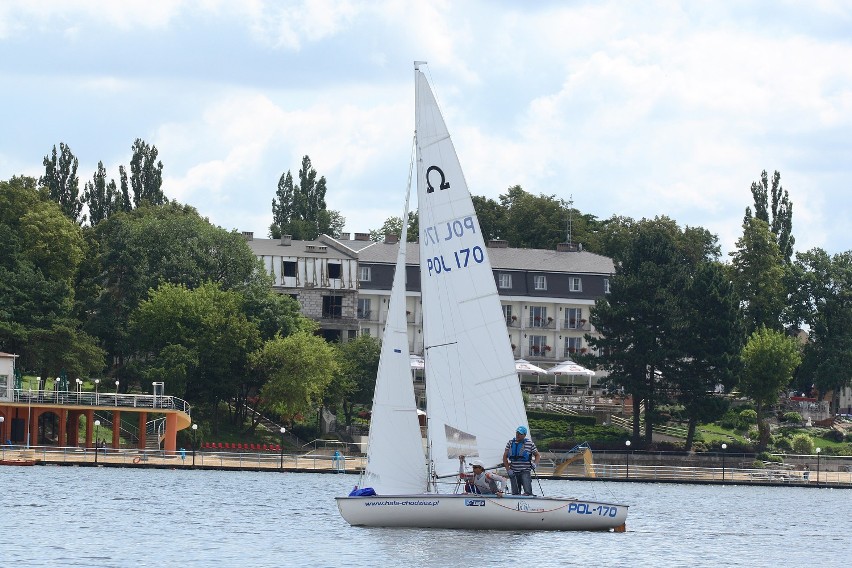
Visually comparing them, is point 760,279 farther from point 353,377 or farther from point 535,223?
point 353,377

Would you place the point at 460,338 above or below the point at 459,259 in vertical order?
below

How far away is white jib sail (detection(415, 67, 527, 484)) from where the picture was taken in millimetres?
41469

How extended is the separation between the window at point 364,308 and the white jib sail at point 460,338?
78393 millimetres

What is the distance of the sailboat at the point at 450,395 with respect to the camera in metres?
41.2

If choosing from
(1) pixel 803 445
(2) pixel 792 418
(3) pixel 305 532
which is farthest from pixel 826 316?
(3) pixel 305 532

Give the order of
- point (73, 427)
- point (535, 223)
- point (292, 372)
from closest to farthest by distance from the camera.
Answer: point (73, 427), point (292, 372), point (535, 223)

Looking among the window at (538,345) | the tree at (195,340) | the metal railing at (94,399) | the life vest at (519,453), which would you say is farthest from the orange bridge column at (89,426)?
the life vest at (519,453)

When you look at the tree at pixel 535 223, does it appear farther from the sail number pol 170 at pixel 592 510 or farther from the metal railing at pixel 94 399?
the sail number pol 170 at pixel 592 510

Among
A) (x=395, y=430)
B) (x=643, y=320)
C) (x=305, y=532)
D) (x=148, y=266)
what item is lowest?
(x=305, y=532)

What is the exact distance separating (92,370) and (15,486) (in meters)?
29.5

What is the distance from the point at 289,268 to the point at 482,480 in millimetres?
77762

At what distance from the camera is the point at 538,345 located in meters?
122

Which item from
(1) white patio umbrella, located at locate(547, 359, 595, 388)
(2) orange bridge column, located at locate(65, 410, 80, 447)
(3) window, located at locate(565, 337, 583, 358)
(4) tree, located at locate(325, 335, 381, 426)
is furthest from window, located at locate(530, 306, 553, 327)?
(2) orange bridge column, located at locate(65, 410, 80, 447)

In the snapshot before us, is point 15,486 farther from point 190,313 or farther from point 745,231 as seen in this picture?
point 745,231
